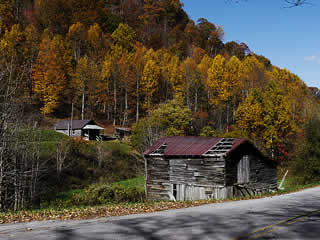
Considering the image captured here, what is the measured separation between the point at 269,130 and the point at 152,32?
243 ft

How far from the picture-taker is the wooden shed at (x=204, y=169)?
24070 mm

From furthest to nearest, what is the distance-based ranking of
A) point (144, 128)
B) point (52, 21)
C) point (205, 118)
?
point (52, 21) → point (205, 118) → point (144, 128)

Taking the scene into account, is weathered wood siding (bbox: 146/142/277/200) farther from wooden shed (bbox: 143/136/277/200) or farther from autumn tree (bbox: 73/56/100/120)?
autumn tree (bbox: 73/56/100/120)

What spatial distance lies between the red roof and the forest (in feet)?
38.9

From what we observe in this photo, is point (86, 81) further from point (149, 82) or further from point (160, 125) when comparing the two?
point (160, 125)

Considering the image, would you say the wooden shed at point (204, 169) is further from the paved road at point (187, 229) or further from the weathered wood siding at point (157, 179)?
the paved road at point (187, 229)

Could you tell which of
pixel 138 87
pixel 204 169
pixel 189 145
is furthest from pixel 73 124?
pixel 204 169

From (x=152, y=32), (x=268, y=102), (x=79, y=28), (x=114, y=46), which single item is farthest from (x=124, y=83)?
(x=152, y=32)

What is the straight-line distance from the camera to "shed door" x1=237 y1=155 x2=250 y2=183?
25.5 meters

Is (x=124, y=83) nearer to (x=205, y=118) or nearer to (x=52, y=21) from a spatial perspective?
(x=205, y=118)

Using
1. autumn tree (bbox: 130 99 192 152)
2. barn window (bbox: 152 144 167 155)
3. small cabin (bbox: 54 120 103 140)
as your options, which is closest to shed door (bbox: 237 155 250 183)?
barn window (bbox: 152 144 167 155)

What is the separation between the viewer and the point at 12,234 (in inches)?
307

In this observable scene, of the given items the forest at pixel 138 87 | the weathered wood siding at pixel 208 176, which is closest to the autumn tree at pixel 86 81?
the forest at pixel 138 87

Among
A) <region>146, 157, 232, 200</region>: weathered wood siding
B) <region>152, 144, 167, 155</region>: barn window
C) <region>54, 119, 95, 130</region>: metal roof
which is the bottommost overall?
<region>146, 157, 232, 200</region>: weathered wood siding
